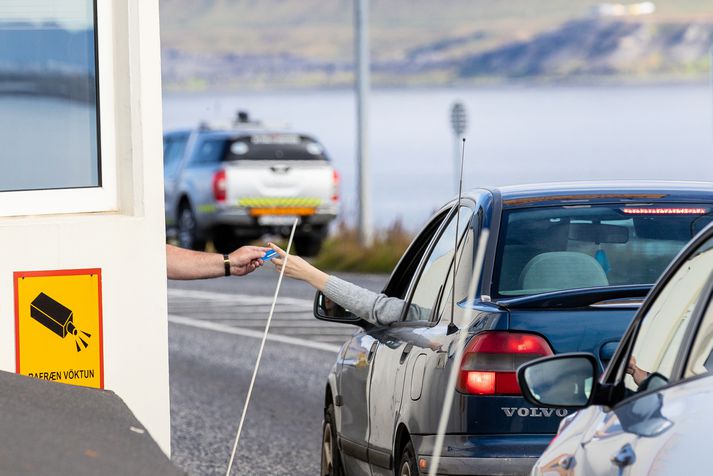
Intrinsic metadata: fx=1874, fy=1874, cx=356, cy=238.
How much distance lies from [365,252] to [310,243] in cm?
252

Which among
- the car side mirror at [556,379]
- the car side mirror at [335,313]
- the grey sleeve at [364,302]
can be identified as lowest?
the car side mirror at [335,313]

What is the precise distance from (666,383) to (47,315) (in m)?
2.94

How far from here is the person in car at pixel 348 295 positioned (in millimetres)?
7586

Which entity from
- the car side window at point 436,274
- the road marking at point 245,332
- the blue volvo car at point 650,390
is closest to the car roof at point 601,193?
the car side window at point 436,274

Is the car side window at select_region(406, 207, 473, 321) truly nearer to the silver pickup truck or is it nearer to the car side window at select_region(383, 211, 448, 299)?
the car side window at select_region(383, 211, 448, 299)

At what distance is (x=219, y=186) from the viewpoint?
30469 millimetres

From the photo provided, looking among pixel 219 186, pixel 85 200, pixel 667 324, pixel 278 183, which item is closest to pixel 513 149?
pixel 278 183

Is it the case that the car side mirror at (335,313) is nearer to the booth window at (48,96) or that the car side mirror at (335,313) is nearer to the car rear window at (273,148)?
the booth window at (48,96)

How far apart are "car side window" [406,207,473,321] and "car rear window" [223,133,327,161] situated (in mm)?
23567

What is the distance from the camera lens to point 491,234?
685 cm

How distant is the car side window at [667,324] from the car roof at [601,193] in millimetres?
2235

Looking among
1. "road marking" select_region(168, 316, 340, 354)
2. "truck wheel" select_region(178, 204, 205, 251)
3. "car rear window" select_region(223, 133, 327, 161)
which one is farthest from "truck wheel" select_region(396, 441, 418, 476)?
"truck wheel" select_region(178, 204, 205, 251)

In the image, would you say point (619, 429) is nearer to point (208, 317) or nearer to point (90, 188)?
point (90, 188)

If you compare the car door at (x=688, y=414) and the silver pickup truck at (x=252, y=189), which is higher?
the car door at (x=688, y=414)
